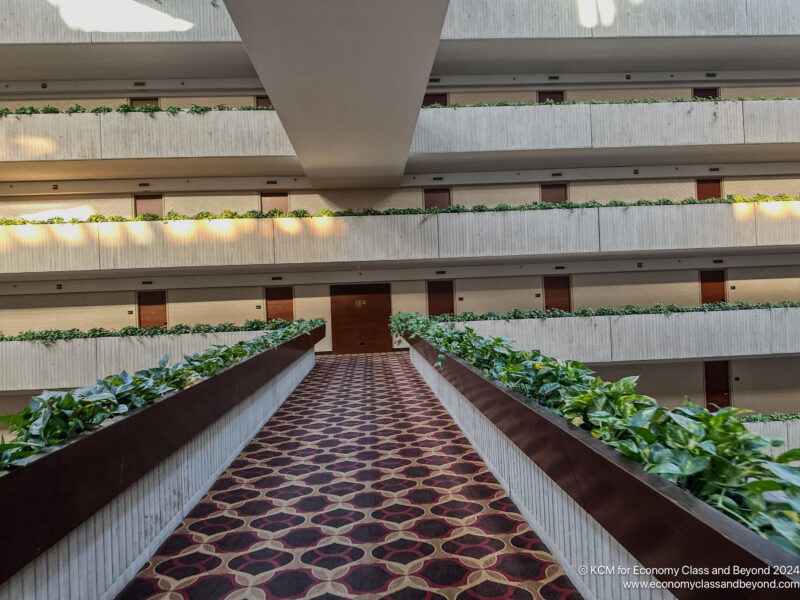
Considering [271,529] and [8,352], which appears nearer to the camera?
[271,529]

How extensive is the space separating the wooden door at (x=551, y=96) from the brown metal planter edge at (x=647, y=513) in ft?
54.7

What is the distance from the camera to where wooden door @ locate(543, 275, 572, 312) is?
18266 mm

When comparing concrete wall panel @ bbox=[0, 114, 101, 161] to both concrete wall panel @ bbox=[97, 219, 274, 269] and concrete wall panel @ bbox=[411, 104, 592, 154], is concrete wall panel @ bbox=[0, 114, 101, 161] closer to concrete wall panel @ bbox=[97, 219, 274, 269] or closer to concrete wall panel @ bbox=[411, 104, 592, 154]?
concrete wall panel @ bbox=[97, 219, 274, 269]

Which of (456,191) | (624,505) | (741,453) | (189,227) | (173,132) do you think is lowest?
(624,505)

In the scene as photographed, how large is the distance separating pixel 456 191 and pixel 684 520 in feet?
55.0

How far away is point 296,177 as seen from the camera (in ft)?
57.7

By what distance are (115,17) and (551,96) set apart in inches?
528

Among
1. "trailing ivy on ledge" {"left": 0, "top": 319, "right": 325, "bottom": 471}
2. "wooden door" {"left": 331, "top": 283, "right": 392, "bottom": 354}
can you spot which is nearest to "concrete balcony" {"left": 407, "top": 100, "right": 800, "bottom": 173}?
"wooden door" {"left": 331, "top": 283, "right": 392, "bottom": 354}

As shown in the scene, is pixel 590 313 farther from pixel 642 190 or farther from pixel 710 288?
pixel 710 288

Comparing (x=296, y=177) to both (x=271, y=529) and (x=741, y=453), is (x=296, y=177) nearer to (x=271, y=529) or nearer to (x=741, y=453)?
(x=271, y=529)

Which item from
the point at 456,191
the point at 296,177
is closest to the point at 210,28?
the point at 296,177

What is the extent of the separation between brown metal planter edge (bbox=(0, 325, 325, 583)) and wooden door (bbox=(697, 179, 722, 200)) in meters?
18.3

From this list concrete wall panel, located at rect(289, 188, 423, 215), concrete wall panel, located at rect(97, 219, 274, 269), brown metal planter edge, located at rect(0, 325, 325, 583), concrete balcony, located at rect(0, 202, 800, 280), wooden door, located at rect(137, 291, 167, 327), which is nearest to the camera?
brown metal planter edge, located at rect(0, 325, 325, 583)

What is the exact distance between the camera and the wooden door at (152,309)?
57.2ft
